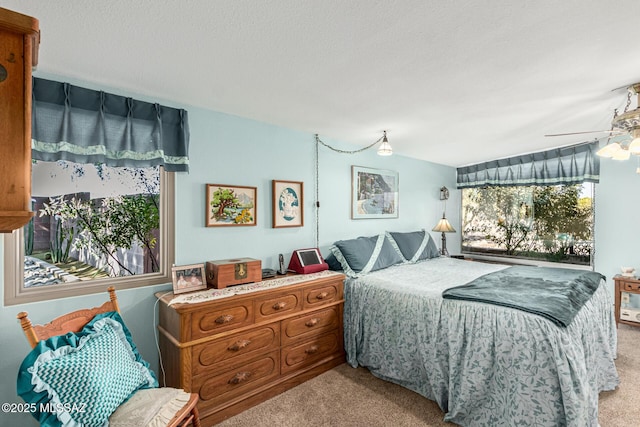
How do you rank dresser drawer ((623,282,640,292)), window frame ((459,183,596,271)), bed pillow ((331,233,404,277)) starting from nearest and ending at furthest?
bed pillow ((331,233,404,277)), dresser drawer ((623,282,640,292)), window frame ((459,183,596,271))

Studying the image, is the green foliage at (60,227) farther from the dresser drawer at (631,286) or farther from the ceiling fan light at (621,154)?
the dresser drawer at (631,286)

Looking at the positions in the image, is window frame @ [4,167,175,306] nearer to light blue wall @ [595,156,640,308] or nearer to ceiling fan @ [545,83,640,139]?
ceiling fan @ [545,83,640,139]

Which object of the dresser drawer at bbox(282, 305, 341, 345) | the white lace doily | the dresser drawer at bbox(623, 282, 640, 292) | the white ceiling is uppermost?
the white ceiling

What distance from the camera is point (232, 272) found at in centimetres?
244

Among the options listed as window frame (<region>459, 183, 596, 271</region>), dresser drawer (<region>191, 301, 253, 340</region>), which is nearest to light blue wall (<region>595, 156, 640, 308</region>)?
window frame (<region>459, 183, 596, 271</region>)

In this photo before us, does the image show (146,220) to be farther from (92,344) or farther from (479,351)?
(479,351)

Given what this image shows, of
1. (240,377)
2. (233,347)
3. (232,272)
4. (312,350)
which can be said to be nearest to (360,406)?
(312,350)

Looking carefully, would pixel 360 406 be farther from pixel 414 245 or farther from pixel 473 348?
pixel 414 245

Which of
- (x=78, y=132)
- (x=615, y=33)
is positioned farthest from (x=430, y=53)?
(x=78, y=132)

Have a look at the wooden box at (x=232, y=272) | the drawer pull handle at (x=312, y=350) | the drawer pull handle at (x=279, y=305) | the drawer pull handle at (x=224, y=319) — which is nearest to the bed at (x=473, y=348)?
the drawer pull handle at (x=312, y=350)

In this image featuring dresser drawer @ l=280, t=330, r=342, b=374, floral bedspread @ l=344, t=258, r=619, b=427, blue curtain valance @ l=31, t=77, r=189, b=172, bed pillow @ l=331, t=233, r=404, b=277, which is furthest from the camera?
bed pillow @ l=331, t=233, r=404, b=277

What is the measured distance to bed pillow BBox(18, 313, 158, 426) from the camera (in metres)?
1.30

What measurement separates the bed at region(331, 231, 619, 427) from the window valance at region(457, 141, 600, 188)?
1943mm

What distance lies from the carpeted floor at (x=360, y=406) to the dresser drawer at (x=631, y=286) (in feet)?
3.94
